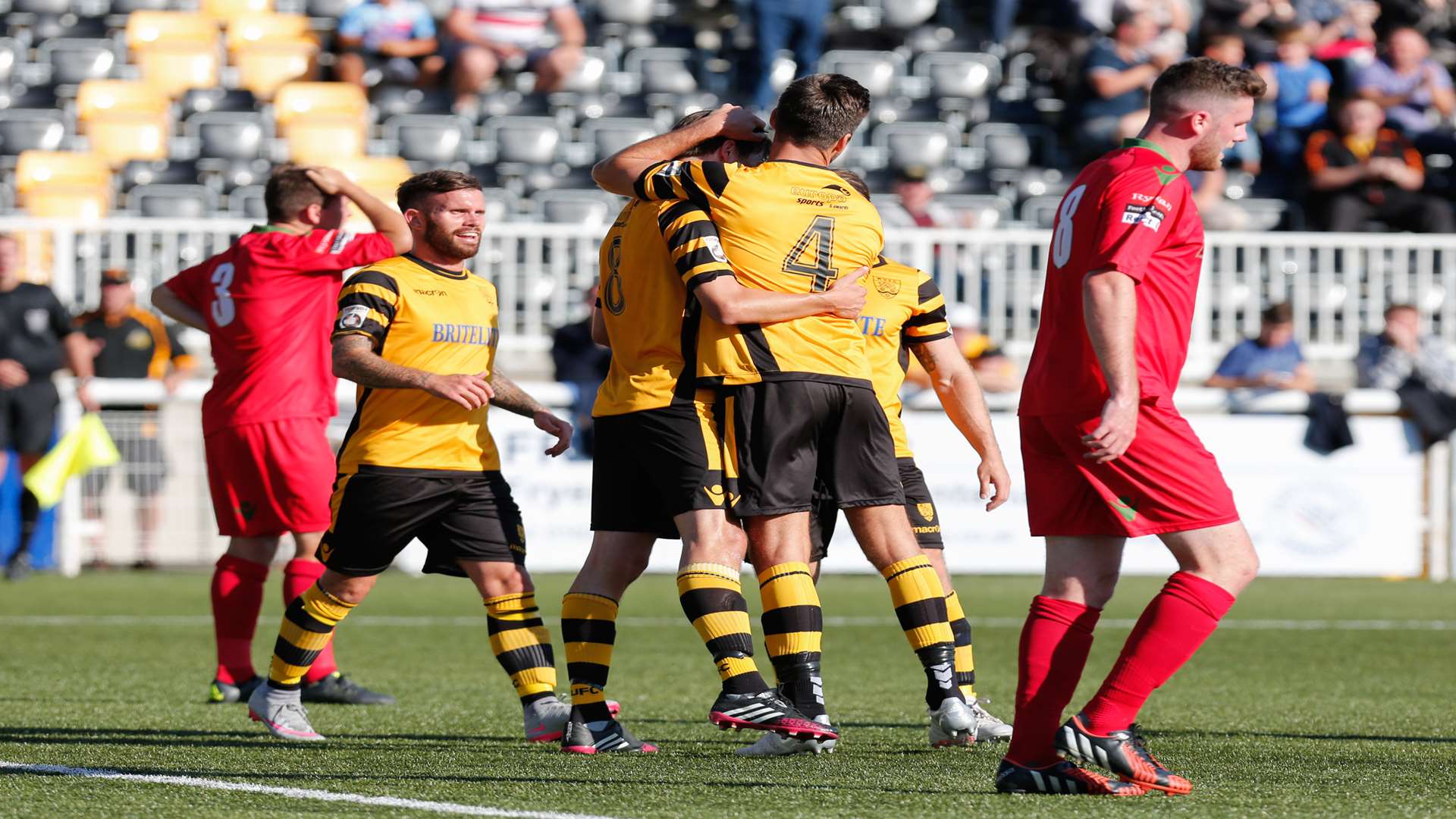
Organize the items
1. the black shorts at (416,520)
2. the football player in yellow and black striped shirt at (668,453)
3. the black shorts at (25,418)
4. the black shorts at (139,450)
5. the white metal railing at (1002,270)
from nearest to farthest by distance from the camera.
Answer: the football player in yellow and black striped shirt at (668,453) → the black shorts at (416,520) → the black shorts at (25,418) → the black shorts at (139,450) → the white metal railing at (1002,270)

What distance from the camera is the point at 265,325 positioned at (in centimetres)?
689

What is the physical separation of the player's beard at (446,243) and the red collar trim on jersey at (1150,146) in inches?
81.4

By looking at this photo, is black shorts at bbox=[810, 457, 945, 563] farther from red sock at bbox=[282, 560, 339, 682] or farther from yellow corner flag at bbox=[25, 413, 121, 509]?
yellow corner flag at bbox=[25, 413, 121, 509]

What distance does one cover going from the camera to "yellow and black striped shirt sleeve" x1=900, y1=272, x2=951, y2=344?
595 cm

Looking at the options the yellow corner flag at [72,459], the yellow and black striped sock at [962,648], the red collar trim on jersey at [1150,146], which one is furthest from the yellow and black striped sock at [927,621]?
the yellow corner flag at [72,459]

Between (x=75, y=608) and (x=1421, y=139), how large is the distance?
1175 cm

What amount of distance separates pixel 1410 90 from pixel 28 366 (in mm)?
11635

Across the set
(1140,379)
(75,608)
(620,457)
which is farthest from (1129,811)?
(75,608)

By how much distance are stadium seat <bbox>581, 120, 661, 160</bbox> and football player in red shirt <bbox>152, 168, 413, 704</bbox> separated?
10.2 meters

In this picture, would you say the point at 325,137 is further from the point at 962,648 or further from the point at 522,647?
the point at 962,648

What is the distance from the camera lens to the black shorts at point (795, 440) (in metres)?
4.91

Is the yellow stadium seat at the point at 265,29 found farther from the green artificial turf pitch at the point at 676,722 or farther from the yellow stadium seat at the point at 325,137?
the green artificial turf pitch at the point at 676,722

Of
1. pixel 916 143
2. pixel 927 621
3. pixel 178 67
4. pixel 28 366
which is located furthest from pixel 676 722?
pixel 178 67

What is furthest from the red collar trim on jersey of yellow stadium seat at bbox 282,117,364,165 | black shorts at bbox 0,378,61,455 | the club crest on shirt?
yellow stadium seat at bbox 282,117,364,165
